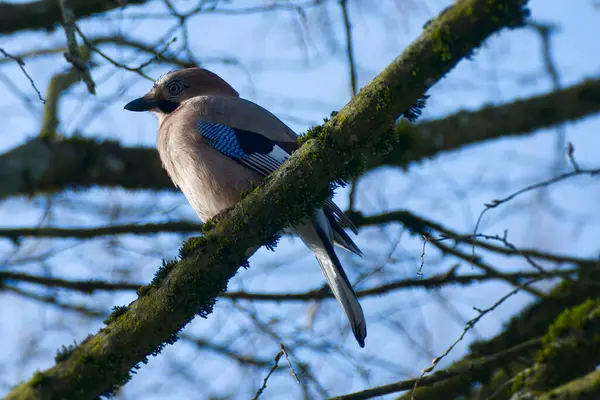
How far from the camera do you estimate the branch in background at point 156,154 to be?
7.39m

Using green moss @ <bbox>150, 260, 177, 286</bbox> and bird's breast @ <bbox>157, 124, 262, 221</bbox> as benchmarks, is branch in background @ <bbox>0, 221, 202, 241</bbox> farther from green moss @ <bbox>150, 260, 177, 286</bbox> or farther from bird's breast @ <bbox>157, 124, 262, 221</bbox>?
green moss @ <bbox>150, 260, 177, 286</bbox>

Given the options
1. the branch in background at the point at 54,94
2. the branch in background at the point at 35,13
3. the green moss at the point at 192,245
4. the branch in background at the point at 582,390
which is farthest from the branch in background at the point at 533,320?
the branch in background at the point at 54,94

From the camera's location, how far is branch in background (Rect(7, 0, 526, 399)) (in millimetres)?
3502

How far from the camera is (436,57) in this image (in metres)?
3.47

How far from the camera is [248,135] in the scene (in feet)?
17.1

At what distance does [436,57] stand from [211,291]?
1.65 m

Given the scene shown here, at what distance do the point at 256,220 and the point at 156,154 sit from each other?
14.9 ft

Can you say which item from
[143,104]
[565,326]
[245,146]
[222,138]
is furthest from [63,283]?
[565,326]

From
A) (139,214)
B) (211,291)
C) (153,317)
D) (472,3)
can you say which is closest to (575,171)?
(472,3)

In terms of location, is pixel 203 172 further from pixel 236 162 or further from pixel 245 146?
pixel 245 146

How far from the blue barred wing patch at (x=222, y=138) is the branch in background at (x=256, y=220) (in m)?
1.38

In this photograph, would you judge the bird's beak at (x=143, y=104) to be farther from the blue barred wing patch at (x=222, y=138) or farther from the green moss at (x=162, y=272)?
the green moss at (x=162, y=272)

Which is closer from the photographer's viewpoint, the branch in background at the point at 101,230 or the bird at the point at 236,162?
the bird at the point at 236,162

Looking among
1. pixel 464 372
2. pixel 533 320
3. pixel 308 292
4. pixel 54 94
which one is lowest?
pixel 464 372
